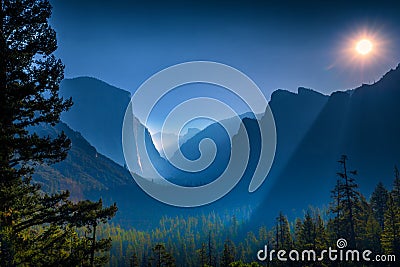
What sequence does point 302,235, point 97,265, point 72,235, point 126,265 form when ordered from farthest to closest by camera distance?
point 126,265
point 302,235
point 97,265
point 72,235

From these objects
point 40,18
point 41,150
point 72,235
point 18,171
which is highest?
point 40,18

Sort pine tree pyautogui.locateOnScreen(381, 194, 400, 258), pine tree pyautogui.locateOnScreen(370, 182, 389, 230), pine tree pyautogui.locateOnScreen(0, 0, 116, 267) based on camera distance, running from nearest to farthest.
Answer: pine tree pyautogui.locateOnScreen(0, 0, 116, 267) < pine tree pyautogui.locateOnScreen(381, 194, 400, 258) < pine tree pyautogui.locateOnScreen(370, 182, 389, 230)

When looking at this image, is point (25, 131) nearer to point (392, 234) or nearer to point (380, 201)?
point (392, 234)

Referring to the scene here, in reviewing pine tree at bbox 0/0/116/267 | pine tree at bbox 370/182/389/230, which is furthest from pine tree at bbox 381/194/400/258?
pine tree at bbox 0/0/116/267

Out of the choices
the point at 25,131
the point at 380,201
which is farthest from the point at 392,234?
the point at 25,131

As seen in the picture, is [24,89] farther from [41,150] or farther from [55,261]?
[55,261]

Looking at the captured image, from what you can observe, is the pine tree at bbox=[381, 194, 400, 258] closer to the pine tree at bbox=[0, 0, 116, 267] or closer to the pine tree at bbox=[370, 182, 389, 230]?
the pine tree at bbox=[370, 182, 389, 230]

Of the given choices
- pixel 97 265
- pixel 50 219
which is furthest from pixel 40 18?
A: pixel 97 265

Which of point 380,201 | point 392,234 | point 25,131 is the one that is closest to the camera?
point 25,131

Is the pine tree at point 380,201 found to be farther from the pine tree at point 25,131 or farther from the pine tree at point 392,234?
the pine tree at point 25,131

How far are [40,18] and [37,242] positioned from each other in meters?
8.18

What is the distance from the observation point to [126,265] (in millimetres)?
121438

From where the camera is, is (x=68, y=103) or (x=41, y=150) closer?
(x=41, y=150)

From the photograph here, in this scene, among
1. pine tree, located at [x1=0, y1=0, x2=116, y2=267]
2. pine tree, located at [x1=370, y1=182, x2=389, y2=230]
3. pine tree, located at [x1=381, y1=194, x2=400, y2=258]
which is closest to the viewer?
pine tree, located at [x1=0, y1=0, x2=116, y2=267]
